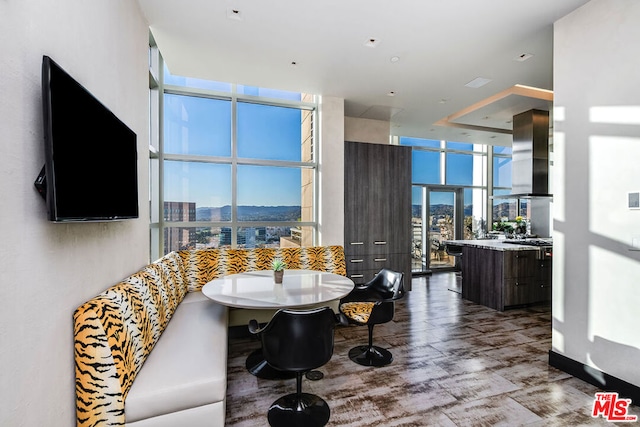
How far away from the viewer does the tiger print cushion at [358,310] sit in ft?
9.13

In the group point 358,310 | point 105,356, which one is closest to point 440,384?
point 358,310

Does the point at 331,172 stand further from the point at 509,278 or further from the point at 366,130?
the point at 509,278

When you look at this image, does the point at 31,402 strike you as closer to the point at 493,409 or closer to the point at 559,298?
the point at 493,409

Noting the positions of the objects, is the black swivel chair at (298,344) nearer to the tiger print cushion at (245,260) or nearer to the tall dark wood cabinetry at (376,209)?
the tiger print cushion at (245,260)

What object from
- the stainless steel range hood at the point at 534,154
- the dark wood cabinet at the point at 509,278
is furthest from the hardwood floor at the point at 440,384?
the stainless steel range hood at the point at 534,154

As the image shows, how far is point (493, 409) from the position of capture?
2.17 metres

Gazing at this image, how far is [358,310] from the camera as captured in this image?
115 inches

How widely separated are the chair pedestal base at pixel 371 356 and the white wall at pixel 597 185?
1560 mm

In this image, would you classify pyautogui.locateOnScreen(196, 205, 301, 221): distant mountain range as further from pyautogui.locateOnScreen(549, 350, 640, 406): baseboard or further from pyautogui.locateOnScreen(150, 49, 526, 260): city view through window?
pyautogui.locateOnScreen(549, 350, 640, 406): baseboard

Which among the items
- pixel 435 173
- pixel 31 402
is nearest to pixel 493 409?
pixel 31 402

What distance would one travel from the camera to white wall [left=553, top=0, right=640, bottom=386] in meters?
2.24

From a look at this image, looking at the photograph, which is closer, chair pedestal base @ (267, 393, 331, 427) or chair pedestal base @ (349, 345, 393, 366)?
chair pedestal base @ (267, 393, 331, 427)

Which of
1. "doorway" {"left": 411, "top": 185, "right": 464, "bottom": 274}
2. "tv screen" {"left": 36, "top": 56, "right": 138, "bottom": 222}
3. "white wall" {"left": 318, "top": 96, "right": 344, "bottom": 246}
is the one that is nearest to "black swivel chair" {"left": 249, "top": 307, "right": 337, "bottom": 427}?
"tv screen" {"left": 36, "top": 56, "right": 138, "bottom": 222}

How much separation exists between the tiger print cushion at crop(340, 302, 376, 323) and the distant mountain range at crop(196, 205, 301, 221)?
2.03m
